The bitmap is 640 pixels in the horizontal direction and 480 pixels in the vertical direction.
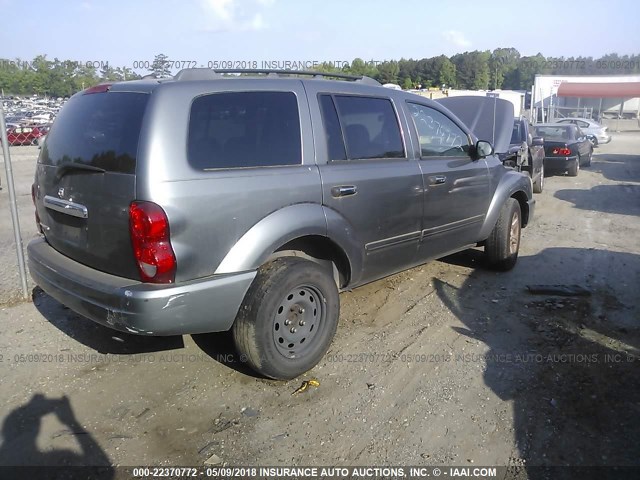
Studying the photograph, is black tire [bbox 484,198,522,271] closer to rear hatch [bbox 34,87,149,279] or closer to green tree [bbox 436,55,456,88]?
rear hatch [bbox 34,87,149,279]

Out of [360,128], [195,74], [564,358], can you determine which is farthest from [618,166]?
[195,74]

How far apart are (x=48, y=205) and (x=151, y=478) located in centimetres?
198

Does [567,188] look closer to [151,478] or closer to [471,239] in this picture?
[471,239]

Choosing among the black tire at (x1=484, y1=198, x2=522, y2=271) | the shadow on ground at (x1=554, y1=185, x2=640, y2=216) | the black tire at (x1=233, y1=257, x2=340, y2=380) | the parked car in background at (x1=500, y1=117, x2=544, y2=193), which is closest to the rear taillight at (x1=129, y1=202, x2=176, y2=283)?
the black tire at (x1=233, y1=257, x2=340, y2=380)

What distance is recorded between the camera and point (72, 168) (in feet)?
11.2

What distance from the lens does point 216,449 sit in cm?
299

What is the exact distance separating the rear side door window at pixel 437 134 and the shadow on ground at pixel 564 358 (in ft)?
4.58

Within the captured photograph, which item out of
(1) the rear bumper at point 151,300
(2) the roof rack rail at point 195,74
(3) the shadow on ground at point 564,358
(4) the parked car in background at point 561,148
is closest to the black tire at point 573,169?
(4) the parked car in background at point 561,148

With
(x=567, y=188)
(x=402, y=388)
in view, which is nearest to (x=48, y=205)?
(x=402, y=388)

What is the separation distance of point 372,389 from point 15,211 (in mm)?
3891

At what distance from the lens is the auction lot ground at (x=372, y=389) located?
2.97 m

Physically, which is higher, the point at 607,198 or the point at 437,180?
the point at 437,180

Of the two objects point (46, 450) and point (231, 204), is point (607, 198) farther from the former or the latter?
point (46, 450)

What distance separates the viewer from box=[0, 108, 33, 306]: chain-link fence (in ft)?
16.8
